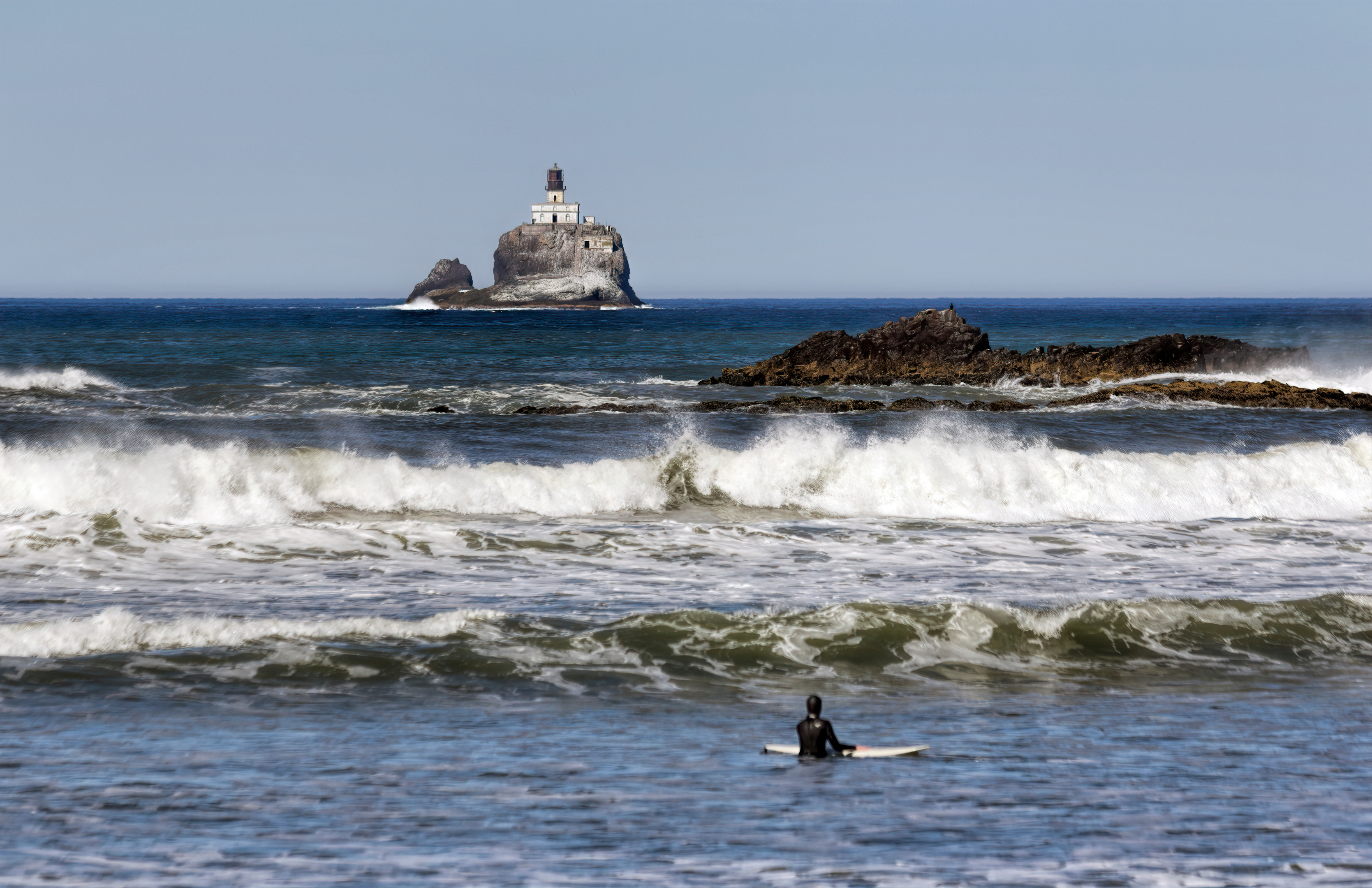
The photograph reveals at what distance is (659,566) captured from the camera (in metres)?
15.0

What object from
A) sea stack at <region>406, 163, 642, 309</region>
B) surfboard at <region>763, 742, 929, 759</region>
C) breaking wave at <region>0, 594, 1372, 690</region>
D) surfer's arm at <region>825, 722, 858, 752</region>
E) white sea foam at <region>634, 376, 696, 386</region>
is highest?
sea stack at <region>406, 163, 642, 309</region>

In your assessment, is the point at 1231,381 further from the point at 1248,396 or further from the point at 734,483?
the point at 734,483

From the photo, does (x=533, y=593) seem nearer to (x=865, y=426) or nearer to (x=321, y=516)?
(x=321, y=516)

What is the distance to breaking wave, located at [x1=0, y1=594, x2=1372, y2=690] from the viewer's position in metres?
10.5

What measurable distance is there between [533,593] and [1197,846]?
8276mm

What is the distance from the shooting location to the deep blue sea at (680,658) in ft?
21.8

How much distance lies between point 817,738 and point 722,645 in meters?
3.19

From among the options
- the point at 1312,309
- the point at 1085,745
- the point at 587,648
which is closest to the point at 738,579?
the point at 587,648

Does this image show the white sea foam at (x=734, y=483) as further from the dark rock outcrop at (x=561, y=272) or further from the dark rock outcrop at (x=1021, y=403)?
the dark rock outcrop at (x=561, y=272)

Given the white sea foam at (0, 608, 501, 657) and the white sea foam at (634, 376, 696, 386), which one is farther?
the white sea foam at (634, 376, 696, 386)

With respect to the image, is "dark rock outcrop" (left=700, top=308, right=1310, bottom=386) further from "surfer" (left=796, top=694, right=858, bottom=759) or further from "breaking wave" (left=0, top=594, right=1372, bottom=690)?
"surfer" (left=796, top=694, right=858, bottom=759)

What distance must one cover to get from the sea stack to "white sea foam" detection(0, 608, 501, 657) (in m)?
175

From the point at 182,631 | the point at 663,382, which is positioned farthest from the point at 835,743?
the point at 663,382

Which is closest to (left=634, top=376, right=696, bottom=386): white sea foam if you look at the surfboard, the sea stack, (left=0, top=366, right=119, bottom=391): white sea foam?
(left=0, top=366, right=119, bottom=391): white sea foam
